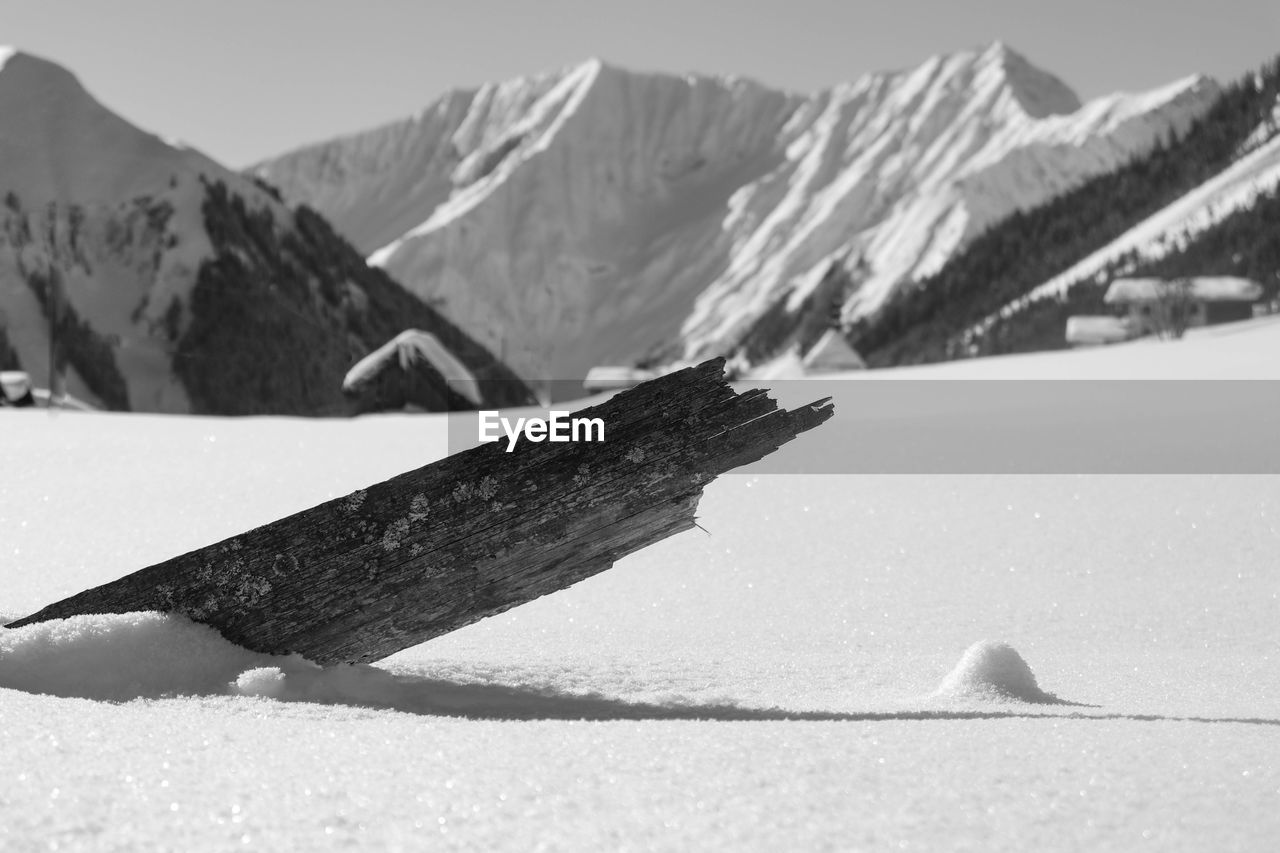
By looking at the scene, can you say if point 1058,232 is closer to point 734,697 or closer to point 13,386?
point 13,386

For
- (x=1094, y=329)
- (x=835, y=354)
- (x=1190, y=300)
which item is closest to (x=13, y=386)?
(x=835, y=354)

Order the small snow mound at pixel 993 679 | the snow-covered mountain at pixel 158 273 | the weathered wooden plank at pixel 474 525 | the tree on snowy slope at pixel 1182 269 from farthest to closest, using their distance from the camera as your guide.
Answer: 1. the snow-covered mountain at pixel 158 273
2. the tree on snowy slope at pixel 1182 269
3. the small snow mound at pixel 993 679
4. the weathered wooden plank at pixel 474 525

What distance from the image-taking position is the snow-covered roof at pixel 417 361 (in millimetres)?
26766

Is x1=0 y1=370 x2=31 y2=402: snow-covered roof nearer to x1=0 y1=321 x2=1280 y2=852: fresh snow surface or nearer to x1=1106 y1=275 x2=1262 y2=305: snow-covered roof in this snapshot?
x1=0 y1=321 x2=1280 y2=852: fresh snow surface

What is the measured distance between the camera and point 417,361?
26.8m

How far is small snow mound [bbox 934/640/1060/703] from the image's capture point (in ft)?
15.1

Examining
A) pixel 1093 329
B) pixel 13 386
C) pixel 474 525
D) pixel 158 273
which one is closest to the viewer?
pixel 474 525

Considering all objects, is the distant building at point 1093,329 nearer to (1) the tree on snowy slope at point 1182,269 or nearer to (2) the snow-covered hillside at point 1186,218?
(1) the tree on snowy slope at point 1182,269

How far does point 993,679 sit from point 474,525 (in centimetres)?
200

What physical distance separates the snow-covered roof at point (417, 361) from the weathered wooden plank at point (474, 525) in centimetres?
2187

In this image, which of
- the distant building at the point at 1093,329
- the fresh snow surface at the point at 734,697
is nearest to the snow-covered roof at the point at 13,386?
the fresh snow surface at the point at 734,697

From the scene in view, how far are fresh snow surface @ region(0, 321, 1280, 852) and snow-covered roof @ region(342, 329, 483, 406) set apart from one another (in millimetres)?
16733

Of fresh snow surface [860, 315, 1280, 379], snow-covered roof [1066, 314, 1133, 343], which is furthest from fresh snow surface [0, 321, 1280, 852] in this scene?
snow-covered roof [1066, 314, 1133, 343]

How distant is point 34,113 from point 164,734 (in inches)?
7304
